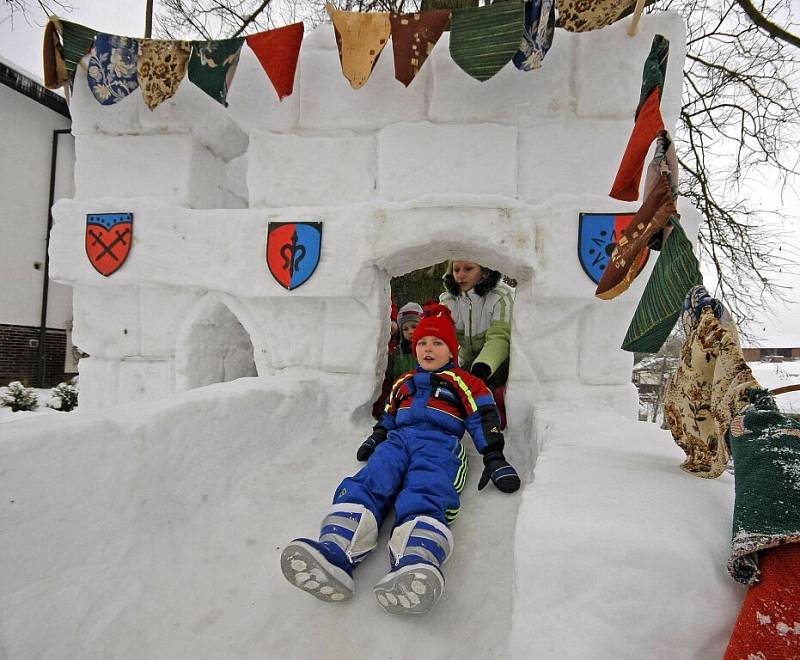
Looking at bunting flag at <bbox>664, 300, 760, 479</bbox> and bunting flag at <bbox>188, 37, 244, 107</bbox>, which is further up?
bunting flag at <bbox>188, 37, 244, 107</bbox>

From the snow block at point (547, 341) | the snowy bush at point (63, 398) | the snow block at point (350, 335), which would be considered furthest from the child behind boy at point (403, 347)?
the snowy bush at point (63, 398)

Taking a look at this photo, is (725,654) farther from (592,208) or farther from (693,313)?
(592,208)

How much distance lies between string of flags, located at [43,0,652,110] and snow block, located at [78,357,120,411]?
6.25 feet

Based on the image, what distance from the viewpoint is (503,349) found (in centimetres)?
329

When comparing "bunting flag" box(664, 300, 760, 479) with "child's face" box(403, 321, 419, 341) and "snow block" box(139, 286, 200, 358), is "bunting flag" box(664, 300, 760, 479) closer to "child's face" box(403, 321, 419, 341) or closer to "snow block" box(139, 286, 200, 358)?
"child's face" box(403, 321, 419, 341)

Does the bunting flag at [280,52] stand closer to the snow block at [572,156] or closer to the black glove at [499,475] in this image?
the snow block at [572,156]

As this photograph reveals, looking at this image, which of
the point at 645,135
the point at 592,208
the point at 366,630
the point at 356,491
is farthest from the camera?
the point at 592,208

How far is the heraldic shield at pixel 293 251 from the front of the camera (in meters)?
3.08

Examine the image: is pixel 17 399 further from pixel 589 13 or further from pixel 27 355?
pixel 589 13

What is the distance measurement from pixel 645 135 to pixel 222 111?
114 inches

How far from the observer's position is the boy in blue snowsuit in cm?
140

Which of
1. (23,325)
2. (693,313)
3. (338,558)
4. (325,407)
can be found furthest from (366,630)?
(23,325)

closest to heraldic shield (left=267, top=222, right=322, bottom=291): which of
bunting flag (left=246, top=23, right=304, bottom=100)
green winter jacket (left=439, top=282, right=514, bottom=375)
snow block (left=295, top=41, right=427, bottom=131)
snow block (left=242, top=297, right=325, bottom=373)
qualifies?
snow block (left=242, top=297, right=325, bottom=373)

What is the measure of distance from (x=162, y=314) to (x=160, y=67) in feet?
5.57
